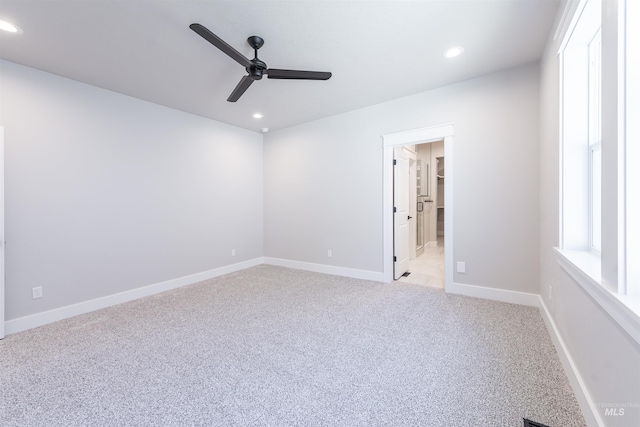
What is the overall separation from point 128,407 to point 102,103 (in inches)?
129

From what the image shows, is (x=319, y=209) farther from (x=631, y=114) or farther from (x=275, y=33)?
(x=631, y=114)

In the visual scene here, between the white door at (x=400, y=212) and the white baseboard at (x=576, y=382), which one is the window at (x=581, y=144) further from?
the white door at (x=400, y=212)

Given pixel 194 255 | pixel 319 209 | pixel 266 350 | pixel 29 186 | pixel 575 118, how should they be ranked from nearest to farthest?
pixel 575 118
pixel 266 350
pixel 29 186
pixel 194 255
pixel 319 209

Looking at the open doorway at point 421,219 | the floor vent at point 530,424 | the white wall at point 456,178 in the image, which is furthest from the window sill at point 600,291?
the open doorway at point 421,219

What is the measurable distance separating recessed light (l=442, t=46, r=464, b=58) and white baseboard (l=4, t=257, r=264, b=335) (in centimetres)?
428

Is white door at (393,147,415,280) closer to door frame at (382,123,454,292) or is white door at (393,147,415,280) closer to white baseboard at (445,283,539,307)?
door frame at (382,123,454,292)

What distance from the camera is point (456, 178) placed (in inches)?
127

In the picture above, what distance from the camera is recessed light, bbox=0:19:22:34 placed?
1.98m

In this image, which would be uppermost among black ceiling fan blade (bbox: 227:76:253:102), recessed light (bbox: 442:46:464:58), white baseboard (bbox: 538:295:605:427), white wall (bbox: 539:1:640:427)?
recessed light (bbox: 442:46:464:58)

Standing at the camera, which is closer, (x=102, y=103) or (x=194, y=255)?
(x=102, y=103)

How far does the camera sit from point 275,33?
2141 mm

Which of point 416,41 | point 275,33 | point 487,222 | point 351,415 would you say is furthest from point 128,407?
point 487,222

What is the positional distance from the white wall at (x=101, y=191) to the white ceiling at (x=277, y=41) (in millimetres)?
337

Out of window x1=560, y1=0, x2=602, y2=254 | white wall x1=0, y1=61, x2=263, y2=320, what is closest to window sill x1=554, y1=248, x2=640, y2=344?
window x1=560, y1=0, x2=602, y2=254
